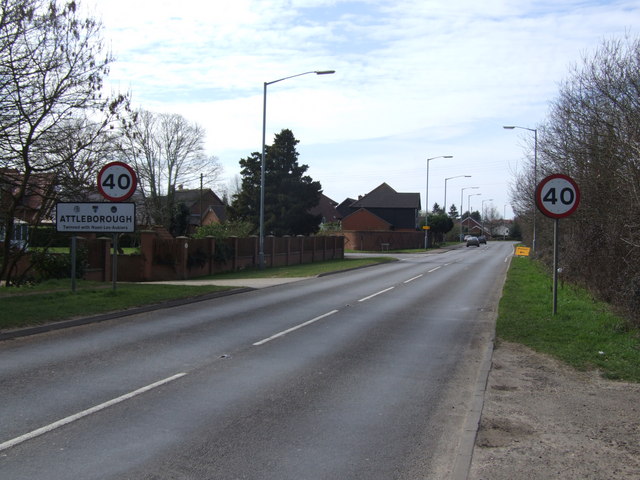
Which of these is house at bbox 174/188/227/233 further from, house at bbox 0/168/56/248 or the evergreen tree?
house at bbox 0/168/56/248

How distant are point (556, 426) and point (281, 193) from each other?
50.1m

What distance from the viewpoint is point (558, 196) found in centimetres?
1134

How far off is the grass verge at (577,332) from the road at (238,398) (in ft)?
2.47

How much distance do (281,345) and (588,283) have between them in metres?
9.99

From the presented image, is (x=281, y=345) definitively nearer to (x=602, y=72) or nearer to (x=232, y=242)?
(x=602, y=72)

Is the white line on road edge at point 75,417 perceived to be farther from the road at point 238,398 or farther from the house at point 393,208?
the house at point 393,208

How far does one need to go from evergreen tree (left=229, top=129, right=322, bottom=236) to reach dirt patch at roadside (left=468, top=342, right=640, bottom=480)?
46.5 m

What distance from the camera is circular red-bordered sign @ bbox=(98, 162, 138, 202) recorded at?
47.0ft

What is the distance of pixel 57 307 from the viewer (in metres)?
12.3

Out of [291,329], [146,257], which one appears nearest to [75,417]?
[291,329]

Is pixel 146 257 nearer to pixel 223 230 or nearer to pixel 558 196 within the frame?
pixel 223 230

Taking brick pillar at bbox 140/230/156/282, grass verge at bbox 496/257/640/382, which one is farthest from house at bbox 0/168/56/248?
grass verge at bbox 496/257/640/382

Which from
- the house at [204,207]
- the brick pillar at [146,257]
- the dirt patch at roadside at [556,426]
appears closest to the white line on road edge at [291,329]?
the dirt patch at roadside at [556,426]

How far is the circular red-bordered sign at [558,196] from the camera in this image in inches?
442
